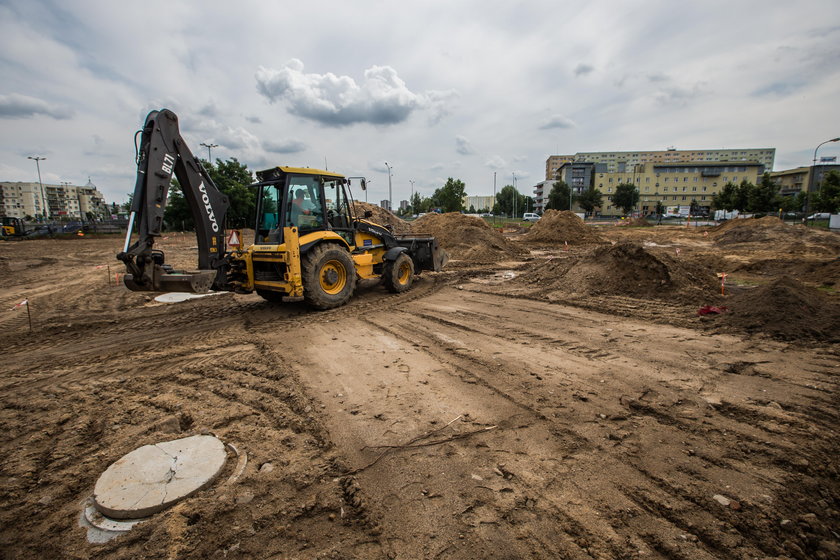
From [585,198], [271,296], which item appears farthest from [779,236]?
[585,198]

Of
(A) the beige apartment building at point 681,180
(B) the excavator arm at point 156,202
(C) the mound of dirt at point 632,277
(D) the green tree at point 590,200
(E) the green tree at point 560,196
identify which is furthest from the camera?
(A) the beige apartment building at point 681,180

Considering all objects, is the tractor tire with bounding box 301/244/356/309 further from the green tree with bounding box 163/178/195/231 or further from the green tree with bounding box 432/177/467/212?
the green tree with bounding box 432/177/467/212

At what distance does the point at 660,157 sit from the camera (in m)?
138

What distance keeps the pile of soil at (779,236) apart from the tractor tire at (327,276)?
20.6 meters

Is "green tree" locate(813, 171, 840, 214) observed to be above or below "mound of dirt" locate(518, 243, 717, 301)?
above

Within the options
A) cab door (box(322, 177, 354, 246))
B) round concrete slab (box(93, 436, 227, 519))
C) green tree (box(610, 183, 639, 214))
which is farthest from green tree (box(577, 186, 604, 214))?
round concrete slab (box(93, 436, 227, 519))

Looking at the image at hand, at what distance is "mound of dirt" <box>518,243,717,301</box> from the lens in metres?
8.88

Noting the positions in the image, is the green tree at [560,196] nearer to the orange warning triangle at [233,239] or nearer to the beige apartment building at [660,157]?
the beige apartment building at [660,157]

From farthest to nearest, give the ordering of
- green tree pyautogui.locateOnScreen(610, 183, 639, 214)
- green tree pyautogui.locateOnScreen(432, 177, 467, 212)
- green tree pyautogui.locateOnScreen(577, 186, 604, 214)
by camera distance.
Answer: green tree pyautogui.locateOnScreen(577, 186, 604, 214), green tree pyautogui.locateOnScreen(610, 183, 639, 214), green tree pyautogui.locateOnScreen(432, 177, 467, 212)

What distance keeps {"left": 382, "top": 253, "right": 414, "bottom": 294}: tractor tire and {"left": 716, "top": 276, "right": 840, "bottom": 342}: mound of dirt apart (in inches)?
261

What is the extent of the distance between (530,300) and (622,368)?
427 cm

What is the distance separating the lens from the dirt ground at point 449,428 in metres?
2.47

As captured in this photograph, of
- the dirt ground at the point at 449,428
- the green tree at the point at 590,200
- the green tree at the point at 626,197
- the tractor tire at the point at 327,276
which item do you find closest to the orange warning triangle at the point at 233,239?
the dirt ground at the point at 449,428

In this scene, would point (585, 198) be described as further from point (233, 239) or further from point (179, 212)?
point (233, 239)
